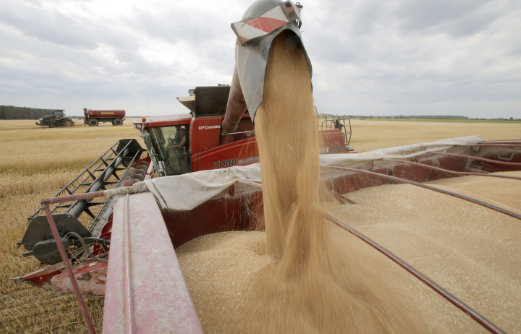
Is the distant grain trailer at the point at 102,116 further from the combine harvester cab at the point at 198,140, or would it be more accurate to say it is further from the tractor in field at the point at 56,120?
the combine harvester cab at the point at 198,140

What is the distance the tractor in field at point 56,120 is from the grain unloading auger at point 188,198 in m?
29.0

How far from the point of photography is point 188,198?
2.13m

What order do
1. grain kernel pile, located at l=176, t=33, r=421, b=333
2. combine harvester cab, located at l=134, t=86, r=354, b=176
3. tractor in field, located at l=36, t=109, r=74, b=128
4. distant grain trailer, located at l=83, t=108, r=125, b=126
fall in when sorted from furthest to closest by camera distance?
distant grain trailer, located at l=83, t=108, r=125, b=126 < tractor in field, located at l=36, t=109, r=74, b=128 < combine harvester cab, located at l=134, t=86, r=354, b=176 < grain kernel pile, located at l=176, t=33, r=421, b=333

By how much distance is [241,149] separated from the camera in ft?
12.0

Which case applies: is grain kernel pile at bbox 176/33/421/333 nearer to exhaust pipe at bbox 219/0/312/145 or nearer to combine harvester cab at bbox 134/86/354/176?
exhaust pipe at bbox 219/0/312/145

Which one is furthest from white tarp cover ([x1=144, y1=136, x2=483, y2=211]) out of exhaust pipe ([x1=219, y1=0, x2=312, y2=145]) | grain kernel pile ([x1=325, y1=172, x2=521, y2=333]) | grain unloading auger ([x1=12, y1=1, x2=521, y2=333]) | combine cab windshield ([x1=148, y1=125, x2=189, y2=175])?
combine cab windshield ([x1=148, y1=125, x2=189, y2=175])

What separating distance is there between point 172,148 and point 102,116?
99.1ft

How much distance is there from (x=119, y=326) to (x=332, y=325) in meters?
0.93

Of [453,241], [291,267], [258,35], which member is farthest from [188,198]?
[453,241]

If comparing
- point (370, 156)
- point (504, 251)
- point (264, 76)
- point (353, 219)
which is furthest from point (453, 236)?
point (264, 76)

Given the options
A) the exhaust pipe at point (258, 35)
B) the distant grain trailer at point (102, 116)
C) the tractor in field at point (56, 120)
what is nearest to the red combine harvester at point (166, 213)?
the exhaust pipe at point (258, 35)

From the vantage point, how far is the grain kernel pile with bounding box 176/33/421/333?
3.95ft

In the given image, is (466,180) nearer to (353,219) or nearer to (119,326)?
(353,219)

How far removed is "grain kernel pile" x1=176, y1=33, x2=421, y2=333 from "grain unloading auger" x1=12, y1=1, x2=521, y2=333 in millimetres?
177
